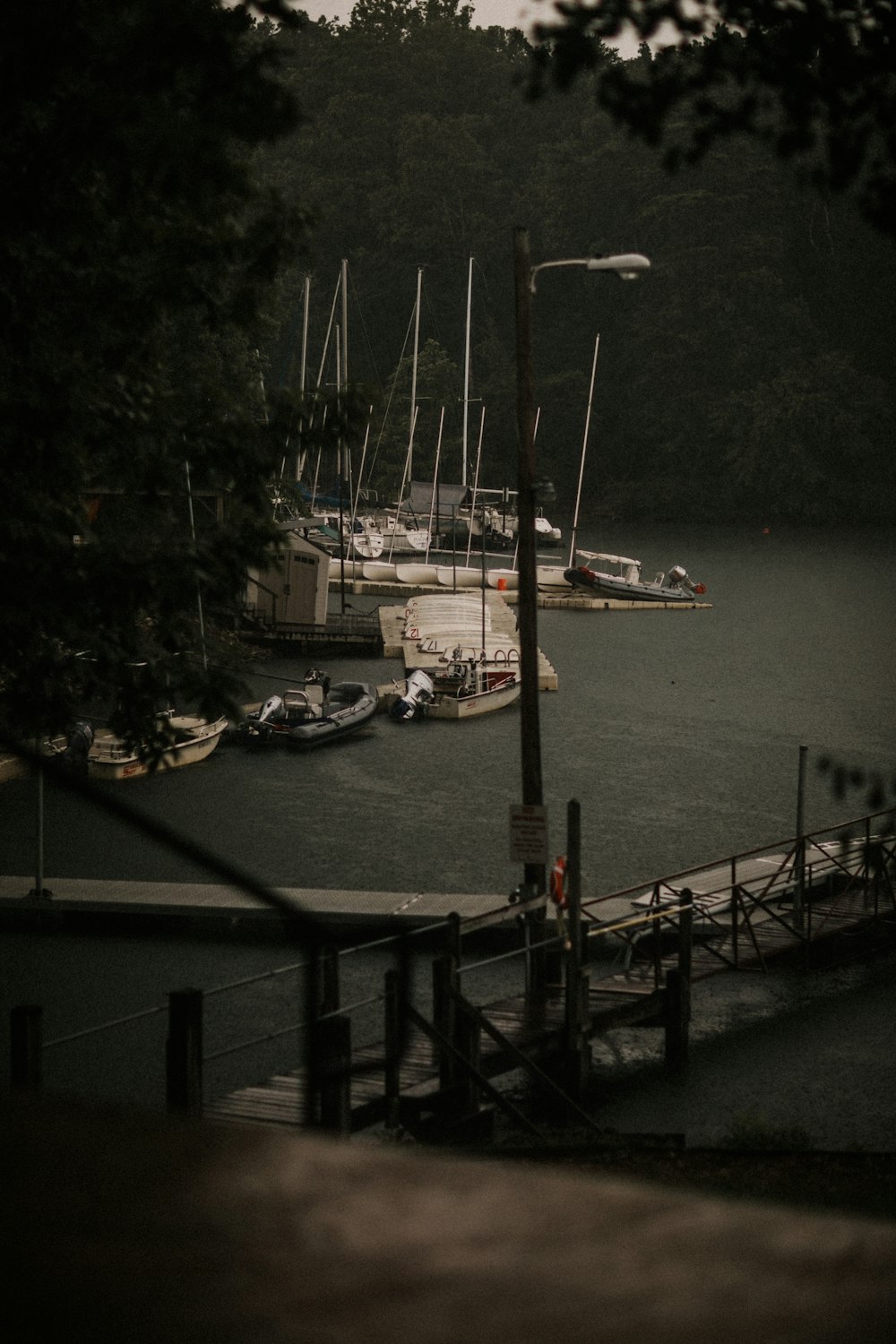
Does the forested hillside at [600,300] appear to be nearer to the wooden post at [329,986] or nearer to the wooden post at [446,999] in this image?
the wooden post at [446,999]

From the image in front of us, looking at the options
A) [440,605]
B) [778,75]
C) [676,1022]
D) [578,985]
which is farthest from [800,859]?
[440,605]

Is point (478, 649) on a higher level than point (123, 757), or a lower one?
higher

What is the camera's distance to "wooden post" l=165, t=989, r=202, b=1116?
8.95 m

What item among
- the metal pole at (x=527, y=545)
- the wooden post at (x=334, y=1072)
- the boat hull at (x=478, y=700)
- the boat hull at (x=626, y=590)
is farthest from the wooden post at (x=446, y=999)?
the boat hull at (x=626, y=590)

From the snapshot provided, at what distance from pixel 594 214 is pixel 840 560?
31.4 m

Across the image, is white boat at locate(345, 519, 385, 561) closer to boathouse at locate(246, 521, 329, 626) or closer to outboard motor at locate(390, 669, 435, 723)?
boathouse at locate(246, 521, 329, 626)

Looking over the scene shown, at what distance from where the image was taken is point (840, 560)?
6456 centimetres

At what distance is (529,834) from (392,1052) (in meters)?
3.30

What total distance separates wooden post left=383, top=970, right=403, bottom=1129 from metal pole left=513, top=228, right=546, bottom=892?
3328 millimetres

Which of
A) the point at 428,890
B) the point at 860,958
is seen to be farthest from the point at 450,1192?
the point at 428,890

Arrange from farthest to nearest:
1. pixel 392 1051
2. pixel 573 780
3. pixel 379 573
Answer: pixel 379 573 → pixel 573 780 → pixel 392 1051

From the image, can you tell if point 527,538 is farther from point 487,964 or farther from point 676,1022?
point 487,964

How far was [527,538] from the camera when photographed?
42.8 ft

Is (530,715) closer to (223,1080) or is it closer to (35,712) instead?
(223,1080)
